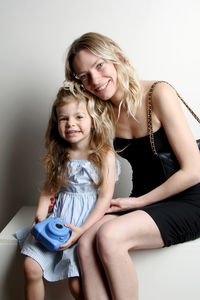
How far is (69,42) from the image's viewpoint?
5.73ft

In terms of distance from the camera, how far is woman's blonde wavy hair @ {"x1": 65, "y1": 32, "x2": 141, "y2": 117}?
125cm

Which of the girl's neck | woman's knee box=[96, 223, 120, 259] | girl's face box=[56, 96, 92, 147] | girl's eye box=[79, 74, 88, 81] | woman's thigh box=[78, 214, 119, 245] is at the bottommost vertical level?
woman's thigh box=[78, 214, 119, 245]

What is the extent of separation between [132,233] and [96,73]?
2.21ft

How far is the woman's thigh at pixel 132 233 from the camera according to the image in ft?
3.36

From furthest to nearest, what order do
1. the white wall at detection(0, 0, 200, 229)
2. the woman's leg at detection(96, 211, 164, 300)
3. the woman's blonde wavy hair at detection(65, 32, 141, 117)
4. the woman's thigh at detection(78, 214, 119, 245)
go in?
the white wall at detection(0, 0, 200, 229) → the woman's blonde wavy hair at detection(65, 32, 141, 117) → the woman's thigh at detection(78, 214, 119, 245) → the woman's leg at detection(96, 211, 164, 300)

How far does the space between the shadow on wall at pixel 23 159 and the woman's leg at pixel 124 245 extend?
1.00 metres

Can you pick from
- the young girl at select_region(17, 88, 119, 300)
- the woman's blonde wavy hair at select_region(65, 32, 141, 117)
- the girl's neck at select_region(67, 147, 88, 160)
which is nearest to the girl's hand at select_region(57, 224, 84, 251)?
the young girl at select_region(17, 88, 119, 300)

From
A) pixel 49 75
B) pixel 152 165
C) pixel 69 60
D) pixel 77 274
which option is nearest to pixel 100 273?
pixel 77 274

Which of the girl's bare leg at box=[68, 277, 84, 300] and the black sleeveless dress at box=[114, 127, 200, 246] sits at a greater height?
the black sleeveless dress at box=[114, 127, 200, 246]

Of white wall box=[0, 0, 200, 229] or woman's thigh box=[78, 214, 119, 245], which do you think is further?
white wall box=[0, 0, 200, 229]

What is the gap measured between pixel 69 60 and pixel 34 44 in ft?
1.78

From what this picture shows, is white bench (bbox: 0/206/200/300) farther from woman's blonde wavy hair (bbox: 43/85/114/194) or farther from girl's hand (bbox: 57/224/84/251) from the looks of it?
woman's blonde wavy hair (bbox: 43/85/114/194)

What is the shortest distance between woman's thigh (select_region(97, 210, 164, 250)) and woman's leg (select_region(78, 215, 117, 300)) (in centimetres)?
8

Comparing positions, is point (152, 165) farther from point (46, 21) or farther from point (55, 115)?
point (46, 21)
